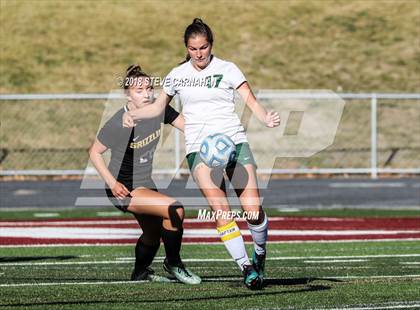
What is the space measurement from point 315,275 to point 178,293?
80.4 inches

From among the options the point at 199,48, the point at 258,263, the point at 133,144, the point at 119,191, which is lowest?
the point at 258,263

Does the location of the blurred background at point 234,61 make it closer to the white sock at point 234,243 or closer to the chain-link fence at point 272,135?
the chain-link fence at point 272,135

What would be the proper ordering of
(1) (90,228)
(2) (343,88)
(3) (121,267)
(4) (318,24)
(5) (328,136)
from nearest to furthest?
(3) (121,267)
(1) (90,228)
(5) (328,136)
(2) (343,88)
(4) (318,24)

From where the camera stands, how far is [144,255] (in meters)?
9.95

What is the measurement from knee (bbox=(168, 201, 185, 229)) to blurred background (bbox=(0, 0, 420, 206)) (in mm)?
13896

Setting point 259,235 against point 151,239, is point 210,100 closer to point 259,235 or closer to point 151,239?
point 259,235

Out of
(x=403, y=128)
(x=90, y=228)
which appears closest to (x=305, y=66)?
(x=403, y=128)

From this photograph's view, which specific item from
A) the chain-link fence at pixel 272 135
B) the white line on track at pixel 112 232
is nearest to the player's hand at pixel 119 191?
the white line on track at pixel 112 232

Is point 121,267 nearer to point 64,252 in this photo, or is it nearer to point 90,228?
point 64,252

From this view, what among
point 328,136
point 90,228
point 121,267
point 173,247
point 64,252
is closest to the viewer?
point 173,247

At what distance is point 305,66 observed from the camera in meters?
33.7

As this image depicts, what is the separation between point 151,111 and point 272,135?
18.7 m

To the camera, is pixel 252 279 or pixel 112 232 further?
pixel 112 232

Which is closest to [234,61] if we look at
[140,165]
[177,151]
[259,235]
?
[177,151]
